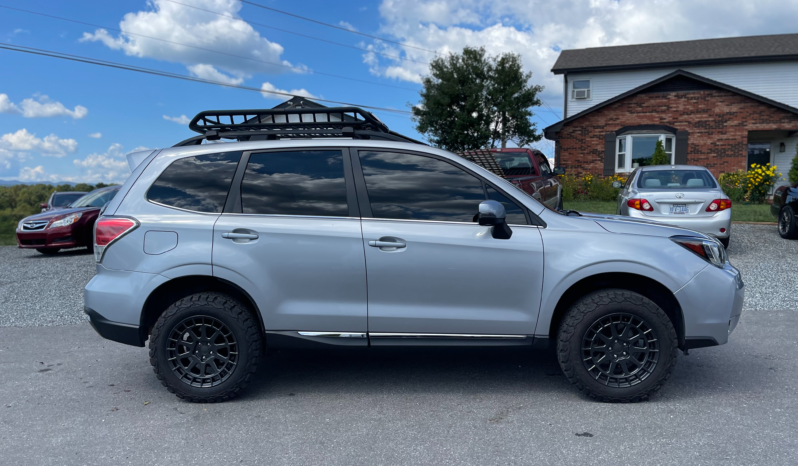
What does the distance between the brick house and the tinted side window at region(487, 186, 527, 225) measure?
23.0 meters

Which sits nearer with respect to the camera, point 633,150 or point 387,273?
point 387,273

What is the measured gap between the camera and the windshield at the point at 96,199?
46.5 ft

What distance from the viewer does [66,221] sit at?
13.3m

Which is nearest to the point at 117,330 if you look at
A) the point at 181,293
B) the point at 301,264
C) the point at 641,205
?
the point at 181,293

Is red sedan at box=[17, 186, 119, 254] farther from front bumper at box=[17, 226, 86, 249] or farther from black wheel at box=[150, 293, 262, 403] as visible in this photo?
black wheel at box=[150, 293, 262, 403]

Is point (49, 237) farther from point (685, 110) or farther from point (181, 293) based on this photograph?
point (685, 110)

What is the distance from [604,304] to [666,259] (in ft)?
1.70

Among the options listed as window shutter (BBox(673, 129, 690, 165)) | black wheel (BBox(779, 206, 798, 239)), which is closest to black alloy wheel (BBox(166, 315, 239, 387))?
black wheel (BBox(779, 206, 798, 239))

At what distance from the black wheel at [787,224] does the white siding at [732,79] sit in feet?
59.0

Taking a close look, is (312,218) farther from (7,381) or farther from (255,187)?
(7,381)

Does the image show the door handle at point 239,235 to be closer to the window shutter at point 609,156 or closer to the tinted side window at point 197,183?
the tinted side window at point 197,183

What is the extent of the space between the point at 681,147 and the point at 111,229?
985 inches

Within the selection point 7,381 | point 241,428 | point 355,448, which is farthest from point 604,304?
point 7,381

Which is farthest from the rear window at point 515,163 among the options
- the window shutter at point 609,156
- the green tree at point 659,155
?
the window shutter at point 609,156
